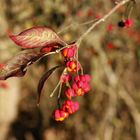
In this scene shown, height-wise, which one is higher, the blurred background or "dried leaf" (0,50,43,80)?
"dried leaf" (0,50,43,80)

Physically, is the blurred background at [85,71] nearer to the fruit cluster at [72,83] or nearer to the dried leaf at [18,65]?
the fruit cluster at [72,83]

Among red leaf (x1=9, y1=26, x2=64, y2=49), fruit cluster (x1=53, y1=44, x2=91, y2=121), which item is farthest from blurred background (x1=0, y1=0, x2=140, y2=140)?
red leaf (x1=9, y1=26, x2=64, y2=49)

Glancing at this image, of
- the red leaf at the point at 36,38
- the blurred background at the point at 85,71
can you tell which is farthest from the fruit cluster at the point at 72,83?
the blurred background at the point at 85,71

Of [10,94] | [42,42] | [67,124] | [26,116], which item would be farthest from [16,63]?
[26,116]

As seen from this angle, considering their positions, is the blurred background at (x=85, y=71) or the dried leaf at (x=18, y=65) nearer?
the dried leaf at (x=18, y=65)

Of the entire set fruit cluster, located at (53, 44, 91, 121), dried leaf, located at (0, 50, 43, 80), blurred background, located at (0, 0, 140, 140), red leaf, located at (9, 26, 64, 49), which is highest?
red leaf, located at (9, 26, 64, 49)

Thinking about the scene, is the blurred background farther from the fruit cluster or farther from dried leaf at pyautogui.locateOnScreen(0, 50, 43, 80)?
dried leaf at pyautogui.locateOnScreen(0, 50, 43, 80)

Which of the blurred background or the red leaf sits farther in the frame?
the blurred background
